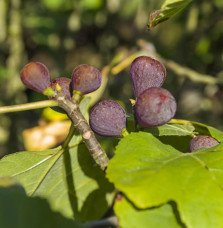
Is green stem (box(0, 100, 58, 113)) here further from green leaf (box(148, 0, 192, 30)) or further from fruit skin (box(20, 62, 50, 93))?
green leaf (box(148, 0, 192, 30))

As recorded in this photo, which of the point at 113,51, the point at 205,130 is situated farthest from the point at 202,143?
the point at 113,51

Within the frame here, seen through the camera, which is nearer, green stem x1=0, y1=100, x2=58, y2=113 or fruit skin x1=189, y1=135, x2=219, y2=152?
green stem x1=0, y1=100, x2=58, y2=113

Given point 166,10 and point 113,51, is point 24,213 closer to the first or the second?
point 166,10

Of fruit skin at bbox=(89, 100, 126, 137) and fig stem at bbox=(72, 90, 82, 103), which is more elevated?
fig stem at bbox=(72, 90, 82, 103)

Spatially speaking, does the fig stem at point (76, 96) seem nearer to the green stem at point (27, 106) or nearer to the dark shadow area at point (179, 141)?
the green stem at point (27, 106)

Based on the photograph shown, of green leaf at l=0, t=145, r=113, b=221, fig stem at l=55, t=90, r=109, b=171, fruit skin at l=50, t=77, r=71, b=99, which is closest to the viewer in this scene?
fig stem at l=55, t=90, r=109, b=171

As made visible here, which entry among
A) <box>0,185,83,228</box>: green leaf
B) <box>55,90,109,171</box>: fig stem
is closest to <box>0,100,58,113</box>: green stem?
<box>55,90,109,171</box>: fig stem

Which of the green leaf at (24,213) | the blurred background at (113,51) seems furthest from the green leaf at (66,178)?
the blurred background at (113,51)
